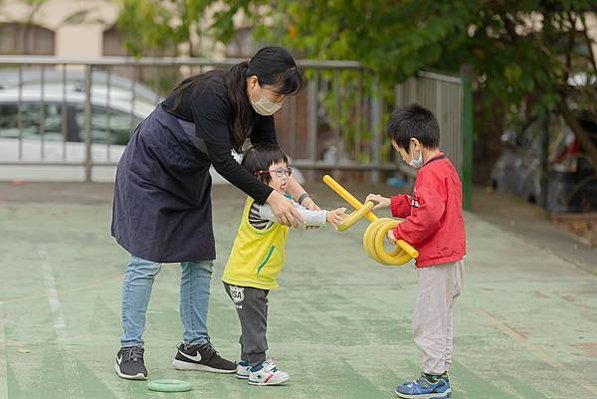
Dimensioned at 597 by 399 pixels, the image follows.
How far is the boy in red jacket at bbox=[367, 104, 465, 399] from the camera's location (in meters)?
6.21

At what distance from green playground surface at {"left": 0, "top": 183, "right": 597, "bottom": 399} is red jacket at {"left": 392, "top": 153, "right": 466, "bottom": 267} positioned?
0.76 meters

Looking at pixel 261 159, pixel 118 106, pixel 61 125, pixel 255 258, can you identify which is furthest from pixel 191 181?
pixel 118 106

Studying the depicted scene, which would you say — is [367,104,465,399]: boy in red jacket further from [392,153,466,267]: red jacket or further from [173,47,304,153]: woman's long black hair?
[173,47,304,153]: woman's long black hair

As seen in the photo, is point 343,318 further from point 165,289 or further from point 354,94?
point 354,94

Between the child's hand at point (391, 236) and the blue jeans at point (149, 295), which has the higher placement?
the child's hand at point (391, 236)

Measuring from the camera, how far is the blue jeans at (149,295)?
6.55m

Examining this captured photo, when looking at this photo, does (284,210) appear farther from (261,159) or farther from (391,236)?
(391,236)

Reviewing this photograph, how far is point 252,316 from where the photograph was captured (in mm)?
6504

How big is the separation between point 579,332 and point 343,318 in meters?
1.40

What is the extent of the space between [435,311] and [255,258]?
87 centimetres

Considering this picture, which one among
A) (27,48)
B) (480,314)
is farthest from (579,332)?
(27,48)

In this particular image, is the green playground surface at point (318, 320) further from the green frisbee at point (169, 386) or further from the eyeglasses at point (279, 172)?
the eyeglasses at point (279, 172)

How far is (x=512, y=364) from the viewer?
7.27m

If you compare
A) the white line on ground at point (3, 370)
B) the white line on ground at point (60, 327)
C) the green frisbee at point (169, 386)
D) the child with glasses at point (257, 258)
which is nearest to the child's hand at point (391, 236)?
the child with glasses at point (257, 258)
